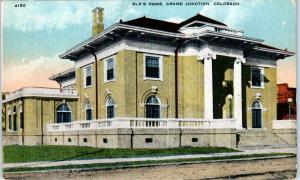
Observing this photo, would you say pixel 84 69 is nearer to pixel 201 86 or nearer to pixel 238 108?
pixel 201 86

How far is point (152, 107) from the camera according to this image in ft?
80.0

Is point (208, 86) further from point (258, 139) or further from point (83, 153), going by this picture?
point (83, 153)

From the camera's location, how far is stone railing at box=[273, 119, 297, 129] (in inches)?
962

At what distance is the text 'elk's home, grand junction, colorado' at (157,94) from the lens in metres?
22.4

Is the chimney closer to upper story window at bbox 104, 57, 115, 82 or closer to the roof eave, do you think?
the roof eave

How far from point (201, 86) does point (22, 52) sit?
1127cm

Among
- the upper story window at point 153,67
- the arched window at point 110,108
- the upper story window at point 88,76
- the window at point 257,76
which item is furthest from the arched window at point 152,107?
the window at point 257,76

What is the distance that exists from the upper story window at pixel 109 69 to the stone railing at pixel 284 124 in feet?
33.4

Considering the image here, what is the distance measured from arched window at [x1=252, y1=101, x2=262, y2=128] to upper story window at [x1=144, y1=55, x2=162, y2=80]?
728cm

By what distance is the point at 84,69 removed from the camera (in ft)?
87.8

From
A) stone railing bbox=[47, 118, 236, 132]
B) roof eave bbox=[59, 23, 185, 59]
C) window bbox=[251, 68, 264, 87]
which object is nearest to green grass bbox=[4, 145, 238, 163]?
stone railing bbox=[47, 118, 236, 132]

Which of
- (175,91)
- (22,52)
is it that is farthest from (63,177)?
(175,91)

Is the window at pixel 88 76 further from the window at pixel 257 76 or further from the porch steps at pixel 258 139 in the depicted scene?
the window at pixel 257 76

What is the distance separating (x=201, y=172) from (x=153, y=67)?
969 centimetres
